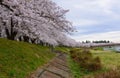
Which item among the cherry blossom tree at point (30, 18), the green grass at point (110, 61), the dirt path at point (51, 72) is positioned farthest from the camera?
the green grass at point (110, 61)

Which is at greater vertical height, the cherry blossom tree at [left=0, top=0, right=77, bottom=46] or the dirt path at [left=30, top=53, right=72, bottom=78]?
the cherry blossom tree at [left=0, top=0, right=77, bottom=46]

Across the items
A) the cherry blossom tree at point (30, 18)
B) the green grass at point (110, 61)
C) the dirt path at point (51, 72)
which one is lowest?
the green grass at point (110, 61)

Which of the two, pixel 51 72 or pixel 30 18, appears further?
pixel 30 18

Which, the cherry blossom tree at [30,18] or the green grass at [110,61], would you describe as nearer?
the cherry blossom tree at [30,18]

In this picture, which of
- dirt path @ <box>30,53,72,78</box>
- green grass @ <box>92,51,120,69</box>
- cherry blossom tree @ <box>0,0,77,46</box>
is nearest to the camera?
dirt path @ <box>30,53,72,78</box>

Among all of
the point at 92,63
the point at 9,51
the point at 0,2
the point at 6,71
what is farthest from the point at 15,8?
the point at 92,63

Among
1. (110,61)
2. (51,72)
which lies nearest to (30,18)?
(51,72)

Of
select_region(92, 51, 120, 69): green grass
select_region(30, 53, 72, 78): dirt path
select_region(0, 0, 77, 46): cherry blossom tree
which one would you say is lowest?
select_region(92, 51, 120, 69): green grass

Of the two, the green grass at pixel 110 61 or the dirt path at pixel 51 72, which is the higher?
the dirt path at pixel 51 72

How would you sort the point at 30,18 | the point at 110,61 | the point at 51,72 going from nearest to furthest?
the point at 51,72, the point at 30,18, the point at 110,61

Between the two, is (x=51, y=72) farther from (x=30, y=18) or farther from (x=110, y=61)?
(x=110, y=61)

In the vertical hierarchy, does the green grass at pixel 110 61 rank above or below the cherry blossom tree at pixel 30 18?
below

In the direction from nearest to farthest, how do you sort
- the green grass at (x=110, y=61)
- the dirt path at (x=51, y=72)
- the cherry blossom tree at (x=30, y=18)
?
1. the dirt path at (x=51, y=72)
2. the cherry blossom tree at (x=30, y=18)
3. the green grass at (x=110, y=61)

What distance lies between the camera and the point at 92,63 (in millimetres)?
30281
